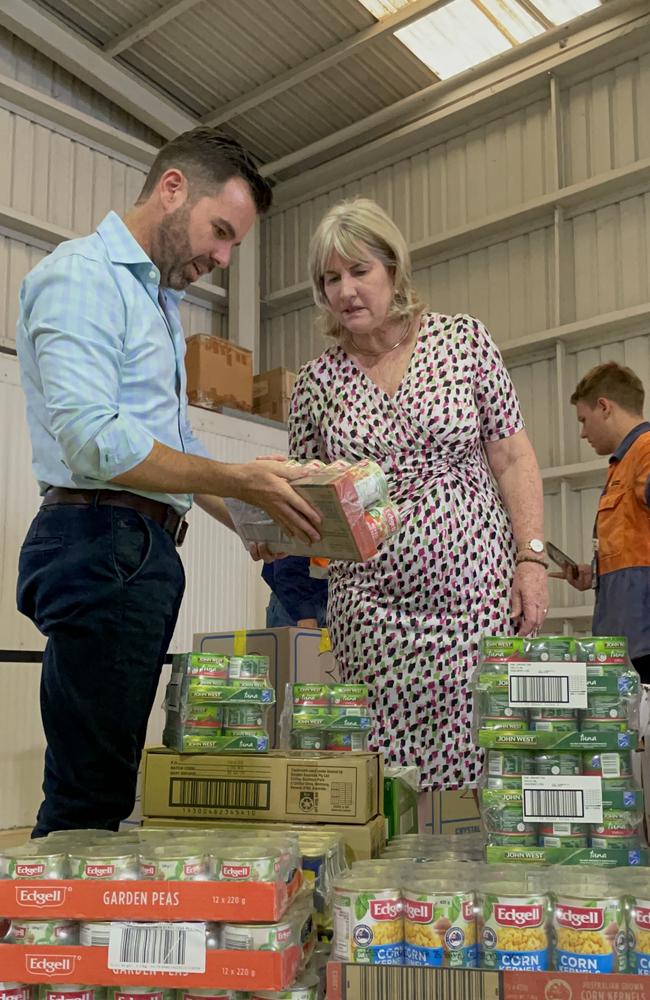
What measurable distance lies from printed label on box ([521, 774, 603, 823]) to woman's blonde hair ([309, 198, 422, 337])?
1083 mm

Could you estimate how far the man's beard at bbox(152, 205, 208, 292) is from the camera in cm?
199

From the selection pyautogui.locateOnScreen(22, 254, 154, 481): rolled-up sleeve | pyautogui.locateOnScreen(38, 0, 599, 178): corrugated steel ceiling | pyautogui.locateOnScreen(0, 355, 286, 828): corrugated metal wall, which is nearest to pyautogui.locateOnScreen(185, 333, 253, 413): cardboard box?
pyautogui.locateOnScreen(0, 355, 286, 828): corrugated metal wall

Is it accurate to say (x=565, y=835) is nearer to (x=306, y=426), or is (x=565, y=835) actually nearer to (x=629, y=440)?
(x=306, y=426)

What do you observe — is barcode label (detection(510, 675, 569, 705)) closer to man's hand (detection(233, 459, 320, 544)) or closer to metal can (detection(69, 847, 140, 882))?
man's hand (detection(233, 459, 320, 544))

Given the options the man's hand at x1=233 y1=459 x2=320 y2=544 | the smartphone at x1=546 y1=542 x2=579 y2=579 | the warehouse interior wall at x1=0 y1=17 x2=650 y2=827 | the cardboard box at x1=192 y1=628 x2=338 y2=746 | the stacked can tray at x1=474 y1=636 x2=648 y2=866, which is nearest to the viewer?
the stacked can tray at x1=474 y1=636 x2=648 y2=866

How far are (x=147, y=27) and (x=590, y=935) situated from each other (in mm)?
6210

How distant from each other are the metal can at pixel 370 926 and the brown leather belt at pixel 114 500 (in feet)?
2.88

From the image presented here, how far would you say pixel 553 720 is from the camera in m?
1.44

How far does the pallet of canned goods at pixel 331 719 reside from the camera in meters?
1.82

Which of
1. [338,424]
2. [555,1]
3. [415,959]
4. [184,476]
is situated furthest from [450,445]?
[555,1]

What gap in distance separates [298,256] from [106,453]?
20.1 ft

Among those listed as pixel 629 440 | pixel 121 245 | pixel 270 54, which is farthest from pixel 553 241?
pixel 121 245

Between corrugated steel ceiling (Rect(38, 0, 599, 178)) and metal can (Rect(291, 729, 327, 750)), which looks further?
corrugated steel ceiling (Rect(38, 0, 599, 178))

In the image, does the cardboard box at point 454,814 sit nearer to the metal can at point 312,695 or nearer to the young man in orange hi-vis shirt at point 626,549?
the metal can at point 312,695
